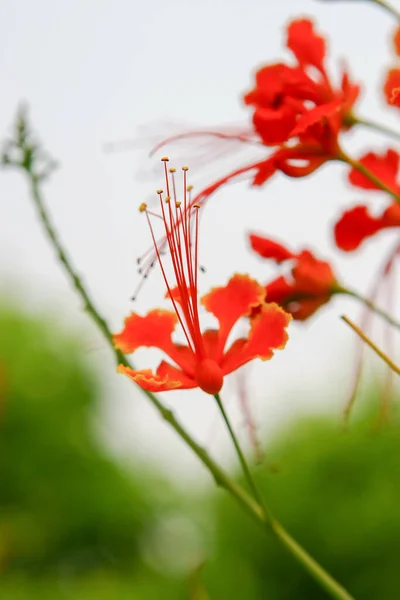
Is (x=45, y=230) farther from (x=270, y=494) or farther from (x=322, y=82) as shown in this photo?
(x=270, y=494)

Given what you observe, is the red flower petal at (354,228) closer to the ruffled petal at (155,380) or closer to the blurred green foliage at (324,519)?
the ruffled petal at (155,380)

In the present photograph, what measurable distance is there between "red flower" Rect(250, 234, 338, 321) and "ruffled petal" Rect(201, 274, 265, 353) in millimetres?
89

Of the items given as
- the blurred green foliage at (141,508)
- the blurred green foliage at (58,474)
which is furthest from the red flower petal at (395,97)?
the blurred green foliage at (58,474)

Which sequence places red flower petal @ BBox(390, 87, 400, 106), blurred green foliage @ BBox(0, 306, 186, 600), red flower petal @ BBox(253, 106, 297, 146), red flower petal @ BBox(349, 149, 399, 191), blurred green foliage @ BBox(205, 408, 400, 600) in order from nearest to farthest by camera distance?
red flower petal @ BBox(390, 87, 400, 106), red flower petal @ BBox(253, 106, 297, 146), red flower petal @ BBox(349, 149, 399, 191), blurred green foliage @ BBox(205, 408, 400, 600), blurred green foliage @ BBox(0, 306, 186, 600)

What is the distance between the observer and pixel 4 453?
7457 mm

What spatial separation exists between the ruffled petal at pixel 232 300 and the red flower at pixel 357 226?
204 mm

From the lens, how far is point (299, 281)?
78cm

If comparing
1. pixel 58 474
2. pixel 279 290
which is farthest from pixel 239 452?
pixel 58 474

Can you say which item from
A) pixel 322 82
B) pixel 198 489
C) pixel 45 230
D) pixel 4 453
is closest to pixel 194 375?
pixel 45 230

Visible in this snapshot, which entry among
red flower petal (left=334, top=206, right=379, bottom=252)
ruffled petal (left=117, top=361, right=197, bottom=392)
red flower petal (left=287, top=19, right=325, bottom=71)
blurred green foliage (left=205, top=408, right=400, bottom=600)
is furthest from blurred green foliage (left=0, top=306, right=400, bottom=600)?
ruffled petal (left=117, top=361, right=197, bottom=392)

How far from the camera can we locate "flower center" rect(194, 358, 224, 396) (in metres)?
0.62

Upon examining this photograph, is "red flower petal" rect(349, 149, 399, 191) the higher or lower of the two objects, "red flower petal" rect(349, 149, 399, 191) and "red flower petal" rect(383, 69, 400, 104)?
the lower

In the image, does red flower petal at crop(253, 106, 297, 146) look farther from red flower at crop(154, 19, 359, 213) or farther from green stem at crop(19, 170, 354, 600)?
green stem at crop(19, 170, 354, 600)

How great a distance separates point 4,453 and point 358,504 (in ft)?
10.3
